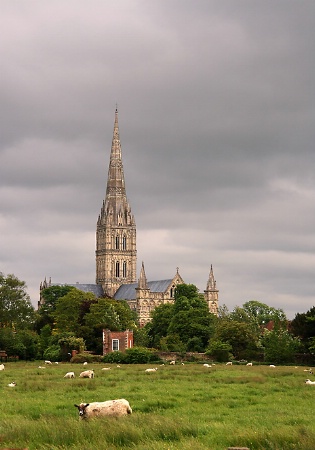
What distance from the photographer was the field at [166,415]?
15.6 metres

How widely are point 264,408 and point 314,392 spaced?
20.6 feet

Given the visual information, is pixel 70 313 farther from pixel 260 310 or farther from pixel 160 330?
pixel 260 310

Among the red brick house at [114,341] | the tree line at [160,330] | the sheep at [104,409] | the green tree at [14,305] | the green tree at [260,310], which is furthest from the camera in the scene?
the green tree at [260,310]

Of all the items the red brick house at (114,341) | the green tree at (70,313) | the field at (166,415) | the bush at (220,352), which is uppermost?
the green tree at (70,313)

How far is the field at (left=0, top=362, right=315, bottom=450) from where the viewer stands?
15594mm

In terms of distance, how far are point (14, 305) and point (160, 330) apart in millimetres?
31062

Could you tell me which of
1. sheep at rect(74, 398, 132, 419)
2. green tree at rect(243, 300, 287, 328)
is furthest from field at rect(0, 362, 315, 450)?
green tree at rect(243, 300, 287, 328)

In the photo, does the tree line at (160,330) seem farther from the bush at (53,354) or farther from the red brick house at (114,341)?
the red brick house at (114,341)

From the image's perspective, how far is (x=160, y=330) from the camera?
119 m

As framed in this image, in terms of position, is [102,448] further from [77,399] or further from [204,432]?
[77,399]

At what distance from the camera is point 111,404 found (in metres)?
20.4

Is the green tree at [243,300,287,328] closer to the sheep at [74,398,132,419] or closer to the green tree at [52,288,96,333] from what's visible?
the green tree at [52,288,96,333]

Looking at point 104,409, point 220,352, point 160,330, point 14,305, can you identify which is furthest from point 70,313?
point 104,409

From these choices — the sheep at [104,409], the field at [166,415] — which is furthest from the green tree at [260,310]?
the sheep at [104,409]
